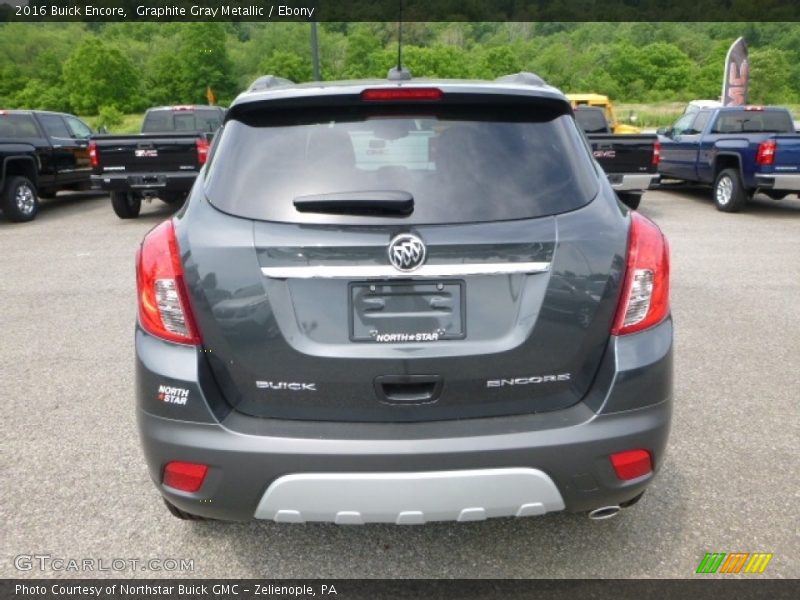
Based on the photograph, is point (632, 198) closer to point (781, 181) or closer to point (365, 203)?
point (781, 181)

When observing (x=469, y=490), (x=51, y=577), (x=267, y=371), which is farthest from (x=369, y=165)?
(x=51, y=577)

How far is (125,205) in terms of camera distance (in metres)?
12.2

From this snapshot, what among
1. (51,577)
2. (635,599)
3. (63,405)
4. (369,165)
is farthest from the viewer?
(63,405)

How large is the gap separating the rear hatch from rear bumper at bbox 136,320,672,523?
0.20ft

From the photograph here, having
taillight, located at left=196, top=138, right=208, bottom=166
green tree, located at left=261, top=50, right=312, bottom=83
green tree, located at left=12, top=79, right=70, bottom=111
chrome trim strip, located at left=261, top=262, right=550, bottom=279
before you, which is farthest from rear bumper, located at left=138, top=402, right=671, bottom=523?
green tree, located at left=12, top=79, right=70, bottom=111

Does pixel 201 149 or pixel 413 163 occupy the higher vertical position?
pixel 413 163

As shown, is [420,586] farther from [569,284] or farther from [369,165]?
[369,165]

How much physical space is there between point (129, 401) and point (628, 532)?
3027 mm

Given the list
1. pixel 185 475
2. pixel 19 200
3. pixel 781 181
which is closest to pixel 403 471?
pixel 185 475

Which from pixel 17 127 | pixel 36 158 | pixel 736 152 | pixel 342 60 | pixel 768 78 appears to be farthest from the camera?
pixel 342 60

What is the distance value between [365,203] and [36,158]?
1259 centimetres

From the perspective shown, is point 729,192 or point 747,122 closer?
point 729,192

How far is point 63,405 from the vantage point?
13.8 feet

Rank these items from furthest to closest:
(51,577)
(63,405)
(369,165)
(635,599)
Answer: (63,405) → (51,577) → (635,599) → (369,165)
